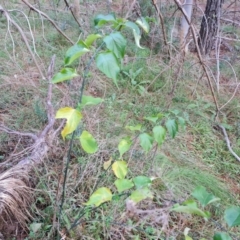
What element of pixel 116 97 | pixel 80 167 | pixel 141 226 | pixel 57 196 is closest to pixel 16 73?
pixel 116 97

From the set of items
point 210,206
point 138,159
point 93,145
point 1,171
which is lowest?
point 210,206

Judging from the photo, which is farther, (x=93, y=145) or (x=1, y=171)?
(x=1, y=171)

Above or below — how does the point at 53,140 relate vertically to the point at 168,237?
above

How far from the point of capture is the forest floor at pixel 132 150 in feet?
4.82

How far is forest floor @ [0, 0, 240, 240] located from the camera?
147cm

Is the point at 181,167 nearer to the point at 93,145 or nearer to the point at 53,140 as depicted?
the point at 53,140

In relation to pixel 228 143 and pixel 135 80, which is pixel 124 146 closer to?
pixel 228 143

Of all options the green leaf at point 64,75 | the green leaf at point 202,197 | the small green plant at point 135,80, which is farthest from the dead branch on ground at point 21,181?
the small green plant at point 135,80

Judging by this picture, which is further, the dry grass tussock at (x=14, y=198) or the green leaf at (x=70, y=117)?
the dry grass tussock at (x=14, y=198)

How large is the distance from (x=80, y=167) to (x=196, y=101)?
145 cm

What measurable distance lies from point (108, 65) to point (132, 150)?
1.15m

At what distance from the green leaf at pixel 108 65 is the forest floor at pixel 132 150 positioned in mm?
518

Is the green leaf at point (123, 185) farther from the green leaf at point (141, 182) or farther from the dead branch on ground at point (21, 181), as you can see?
the dead branch on ground at point (21, 181)

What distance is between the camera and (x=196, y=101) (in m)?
2.76
